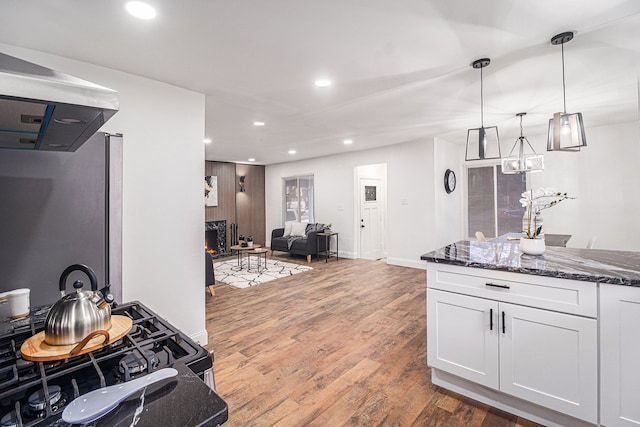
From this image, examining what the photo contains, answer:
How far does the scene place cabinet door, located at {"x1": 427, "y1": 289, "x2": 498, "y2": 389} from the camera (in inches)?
75.5

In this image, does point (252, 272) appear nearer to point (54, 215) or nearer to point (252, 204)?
point (252, 204)

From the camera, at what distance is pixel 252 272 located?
581cm

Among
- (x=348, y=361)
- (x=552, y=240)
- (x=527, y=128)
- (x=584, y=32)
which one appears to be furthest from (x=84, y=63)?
(x=527, y=128)

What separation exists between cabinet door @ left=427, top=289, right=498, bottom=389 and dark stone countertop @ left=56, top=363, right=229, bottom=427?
1766 millimetres

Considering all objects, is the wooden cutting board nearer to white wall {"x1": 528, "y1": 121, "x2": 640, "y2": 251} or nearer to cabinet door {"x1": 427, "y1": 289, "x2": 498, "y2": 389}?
cabinet door {"x1": 427, "y1": 289, "x2": 498, "y2": 389}

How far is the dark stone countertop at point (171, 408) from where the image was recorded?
67cm

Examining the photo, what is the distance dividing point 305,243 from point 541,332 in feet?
17.3

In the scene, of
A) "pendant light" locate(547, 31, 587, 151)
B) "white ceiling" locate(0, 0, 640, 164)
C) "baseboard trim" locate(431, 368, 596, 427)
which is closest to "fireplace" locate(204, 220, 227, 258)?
"white ceiling" locate(0, 0, 640, 164)

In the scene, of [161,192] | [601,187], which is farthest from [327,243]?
[601,187]

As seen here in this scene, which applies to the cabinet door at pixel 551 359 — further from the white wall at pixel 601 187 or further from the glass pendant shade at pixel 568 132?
the white wall at pixel 601 187

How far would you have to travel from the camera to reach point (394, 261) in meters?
6.28

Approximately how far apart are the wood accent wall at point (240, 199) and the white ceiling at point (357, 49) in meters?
4.50

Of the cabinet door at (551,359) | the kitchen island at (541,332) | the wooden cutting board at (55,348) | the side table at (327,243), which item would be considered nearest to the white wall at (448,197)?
the side table at (327,243)

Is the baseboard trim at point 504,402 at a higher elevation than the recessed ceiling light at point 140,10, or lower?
lower
